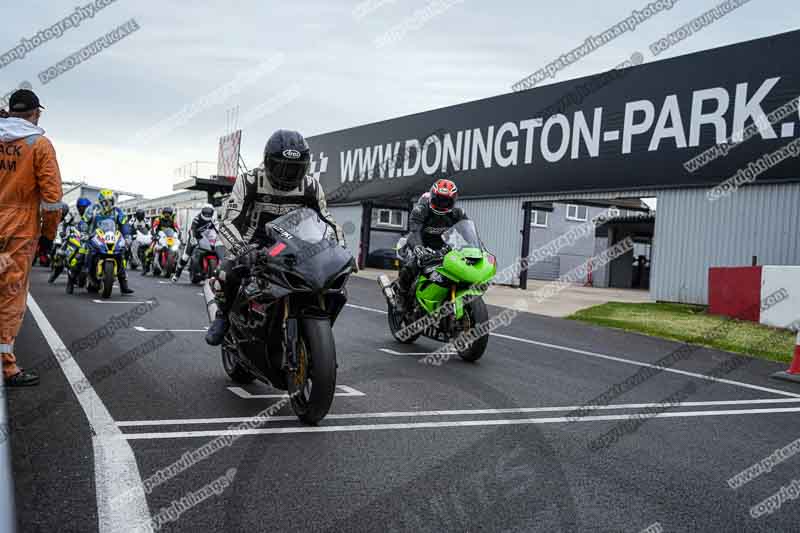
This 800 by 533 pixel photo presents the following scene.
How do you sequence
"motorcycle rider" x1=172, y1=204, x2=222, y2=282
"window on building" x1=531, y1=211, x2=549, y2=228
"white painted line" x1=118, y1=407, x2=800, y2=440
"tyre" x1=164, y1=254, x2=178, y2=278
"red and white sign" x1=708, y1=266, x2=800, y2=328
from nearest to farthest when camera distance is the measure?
1. "white painted line" x1=118, y1=407, x2=800, y2=440
2. "red and white sign" x1=708, y1=266, x2=800, y2=328
3. "motorcycle rider" x1=172, y1=204, x2=222, y2=282
4. "tyre" x1=164, y1=254, x2=178, y2=278
5. "window on building" x1=531, y1=211, x2=549, y2=228

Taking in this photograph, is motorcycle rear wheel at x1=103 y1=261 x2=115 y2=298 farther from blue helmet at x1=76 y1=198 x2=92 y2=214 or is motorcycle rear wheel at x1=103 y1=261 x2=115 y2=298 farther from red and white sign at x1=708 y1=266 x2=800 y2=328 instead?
red and white sign at x1=708 y1=266 x2=800 y2=328

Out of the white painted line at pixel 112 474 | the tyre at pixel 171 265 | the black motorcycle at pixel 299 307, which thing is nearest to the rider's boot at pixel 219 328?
the black motorcycle at pixel 299 307

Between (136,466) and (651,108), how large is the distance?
61.0ft

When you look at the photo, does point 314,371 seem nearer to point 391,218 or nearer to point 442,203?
point 442,203

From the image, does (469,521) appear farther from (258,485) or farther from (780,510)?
(780,510)

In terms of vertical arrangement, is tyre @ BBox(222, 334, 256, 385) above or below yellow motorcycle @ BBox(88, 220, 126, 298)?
below

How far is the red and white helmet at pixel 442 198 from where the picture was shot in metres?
9.15

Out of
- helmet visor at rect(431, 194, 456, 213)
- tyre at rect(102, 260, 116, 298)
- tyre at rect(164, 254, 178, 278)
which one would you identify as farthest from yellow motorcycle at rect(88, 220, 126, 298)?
helmet visor at rect(431, 194, 456, 213)

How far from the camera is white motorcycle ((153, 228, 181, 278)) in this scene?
2117 cm

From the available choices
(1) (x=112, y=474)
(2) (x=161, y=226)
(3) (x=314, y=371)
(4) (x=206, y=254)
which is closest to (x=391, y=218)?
(2) (x=161, y=226)

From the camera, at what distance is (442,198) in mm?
9164

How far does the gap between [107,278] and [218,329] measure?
28.3ft

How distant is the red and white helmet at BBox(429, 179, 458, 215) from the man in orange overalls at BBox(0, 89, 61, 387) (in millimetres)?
4420

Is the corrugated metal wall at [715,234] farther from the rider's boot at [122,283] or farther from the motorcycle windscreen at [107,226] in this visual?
the motorcycle windscreen at [107,226]
